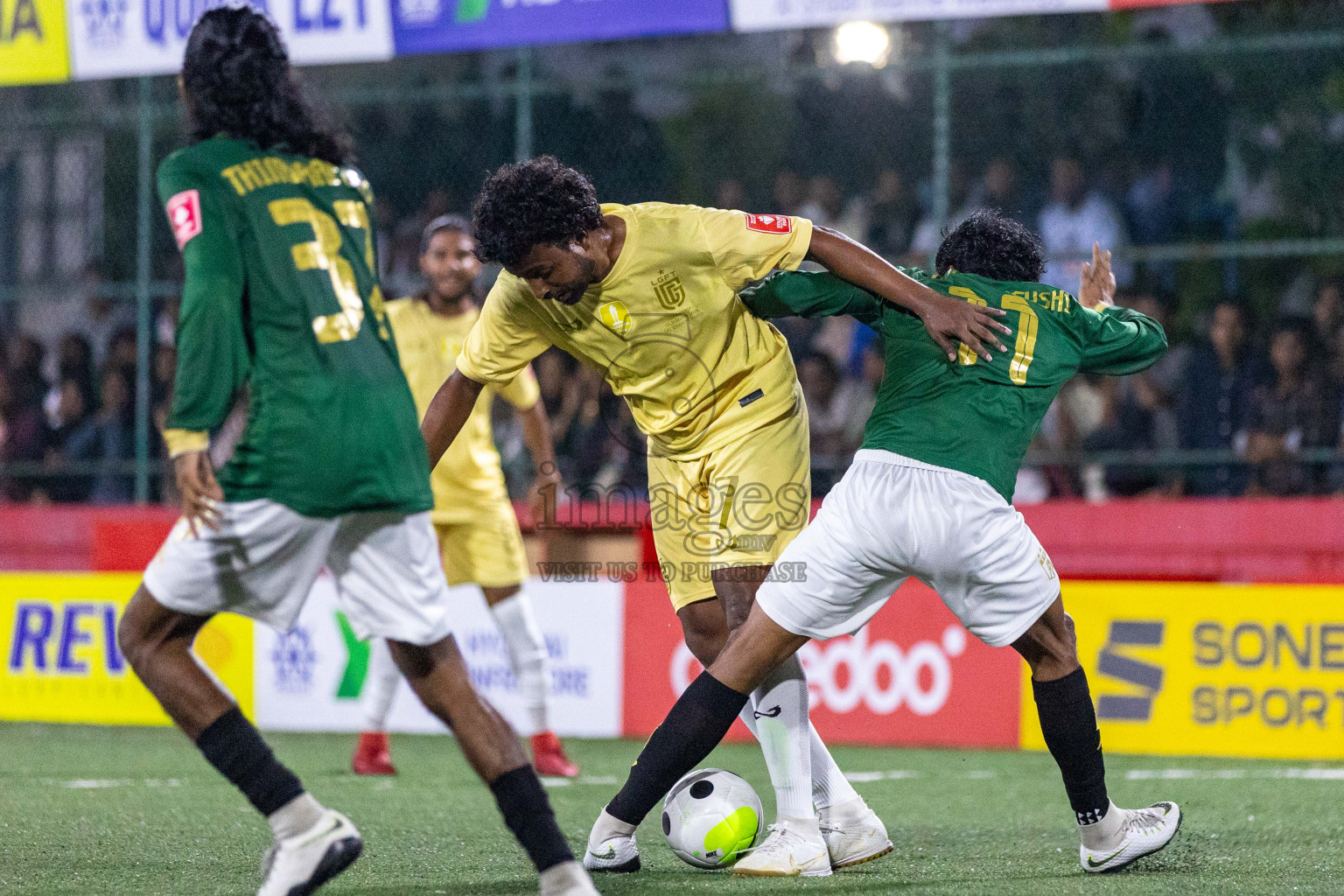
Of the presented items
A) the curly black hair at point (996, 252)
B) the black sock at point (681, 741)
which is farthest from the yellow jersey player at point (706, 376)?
the curly black hair at point (996, 252)

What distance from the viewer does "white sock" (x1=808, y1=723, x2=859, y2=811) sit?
15.4 feet

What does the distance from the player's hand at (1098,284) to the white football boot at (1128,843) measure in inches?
59.8

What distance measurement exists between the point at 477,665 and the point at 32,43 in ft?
19.0

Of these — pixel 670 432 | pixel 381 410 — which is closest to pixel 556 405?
pixel 670 432

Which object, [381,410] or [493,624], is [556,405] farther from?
[381,410]

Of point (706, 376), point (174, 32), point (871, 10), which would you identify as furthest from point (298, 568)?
point (174, 32)

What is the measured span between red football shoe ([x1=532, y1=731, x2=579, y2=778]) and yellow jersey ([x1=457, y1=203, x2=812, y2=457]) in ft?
8.66

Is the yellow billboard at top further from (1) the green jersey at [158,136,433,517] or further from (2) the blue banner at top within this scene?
(1) the green jersey at [158,136,433,517]

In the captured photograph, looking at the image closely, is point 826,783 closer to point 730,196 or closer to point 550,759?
point 550,759

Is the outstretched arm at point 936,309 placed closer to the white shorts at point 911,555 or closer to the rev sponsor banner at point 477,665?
the white shorts at point 911,555

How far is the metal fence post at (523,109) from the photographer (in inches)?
432

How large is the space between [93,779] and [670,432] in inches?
135

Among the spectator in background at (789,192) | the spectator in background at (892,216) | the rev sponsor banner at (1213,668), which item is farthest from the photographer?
the spectator in background at (789,192)

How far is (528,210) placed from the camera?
4.12 m
